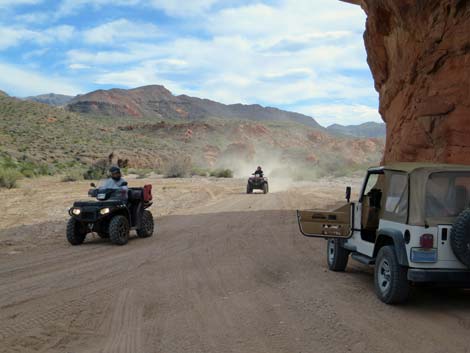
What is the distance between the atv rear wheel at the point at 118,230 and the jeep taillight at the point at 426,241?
739 centimetres

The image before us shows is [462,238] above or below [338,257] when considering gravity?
above

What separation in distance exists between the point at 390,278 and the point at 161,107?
5972 inches

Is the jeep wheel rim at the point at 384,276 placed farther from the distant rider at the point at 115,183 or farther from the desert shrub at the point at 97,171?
the desert shrub at the point at 97,171

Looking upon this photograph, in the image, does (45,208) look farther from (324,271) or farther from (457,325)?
(457,325)

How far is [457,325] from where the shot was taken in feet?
19.4

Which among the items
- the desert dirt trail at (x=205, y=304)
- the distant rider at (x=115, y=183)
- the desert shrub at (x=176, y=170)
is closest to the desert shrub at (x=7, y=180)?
the desert shrub at (x=176, y=170)

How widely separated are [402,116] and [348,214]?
38.7ft

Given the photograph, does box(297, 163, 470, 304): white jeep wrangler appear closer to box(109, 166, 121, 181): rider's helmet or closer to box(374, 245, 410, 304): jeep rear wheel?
box(374, 245, 410, 304): jeep rear wheel

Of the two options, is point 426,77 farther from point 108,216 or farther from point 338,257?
point 108,216

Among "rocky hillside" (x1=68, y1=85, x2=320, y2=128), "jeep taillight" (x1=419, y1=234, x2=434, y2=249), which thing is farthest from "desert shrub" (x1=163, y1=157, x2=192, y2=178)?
"rocky hillside" (x1=68, y1=85, x2=320, y2=128)

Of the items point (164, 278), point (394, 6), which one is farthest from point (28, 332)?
point (394, 6)

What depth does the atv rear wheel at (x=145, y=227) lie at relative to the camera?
13273mm

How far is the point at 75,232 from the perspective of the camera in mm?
12016

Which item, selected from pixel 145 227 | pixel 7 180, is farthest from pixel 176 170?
pixel 145 227
